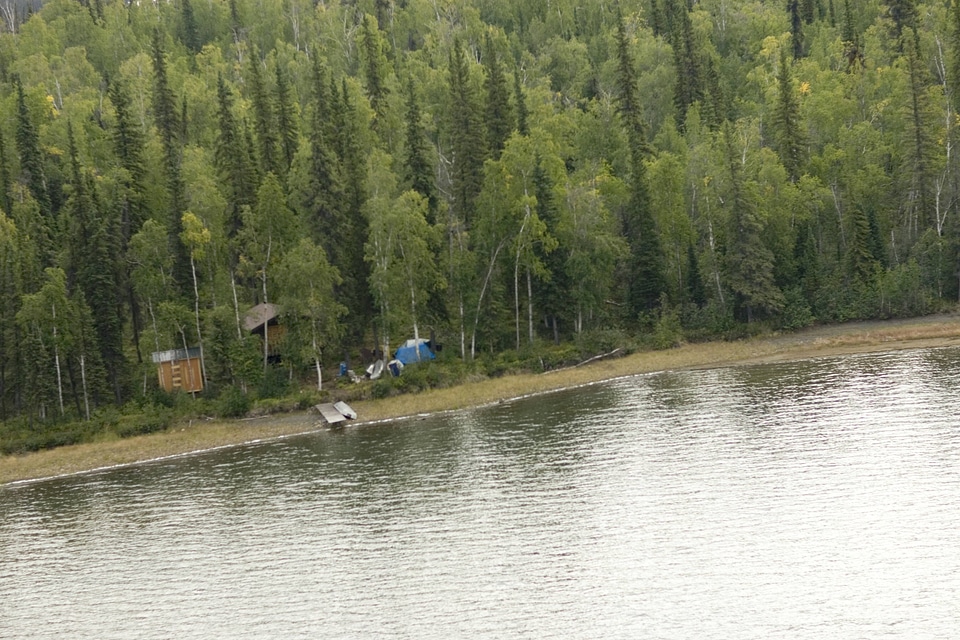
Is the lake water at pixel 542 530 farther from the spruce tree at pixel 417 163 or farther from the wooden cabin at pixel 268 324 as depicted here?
the spruce tree at pixel 417 163

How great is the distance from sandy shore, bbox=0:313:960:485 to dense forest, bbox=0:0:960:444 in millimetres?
2316

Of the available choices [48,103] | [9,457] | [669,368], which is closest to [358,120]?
[669,368]

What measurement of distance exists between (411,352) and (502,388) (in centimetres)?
787

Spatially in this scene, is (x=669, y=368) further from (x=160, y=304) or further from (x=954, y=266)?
(x=160, y=304)

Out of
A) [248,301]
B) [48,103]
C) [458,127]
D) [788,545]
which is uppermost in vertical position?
[48,103]

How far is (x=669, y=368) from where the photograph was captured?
58125 mm

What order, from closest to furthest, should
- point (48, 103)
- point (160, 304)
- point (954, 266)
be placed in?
point (160, 304)
point (954, 266)
point (48, 103)

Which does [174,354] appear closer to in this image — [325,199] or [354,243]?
[354,243]

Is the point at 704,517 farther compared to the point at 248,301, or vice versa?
the point at 248,301

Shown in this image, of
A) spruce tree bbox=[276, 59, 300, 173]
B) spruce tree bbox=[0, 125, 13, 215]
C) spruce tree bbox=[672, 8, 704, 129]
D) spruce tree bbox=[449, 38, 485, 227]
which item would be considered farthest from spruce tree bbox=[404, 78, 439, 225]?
spruce tree bbox=[672, 8, 704, 129]

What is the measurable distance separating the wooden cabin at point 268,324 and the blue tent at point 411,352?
7.49 m

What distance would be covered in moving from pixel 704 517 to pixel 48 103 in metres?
87.3

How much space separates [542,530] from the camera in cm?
3027

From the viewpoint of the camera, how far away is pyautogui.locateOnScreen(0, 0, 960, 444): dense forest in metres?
56.7
